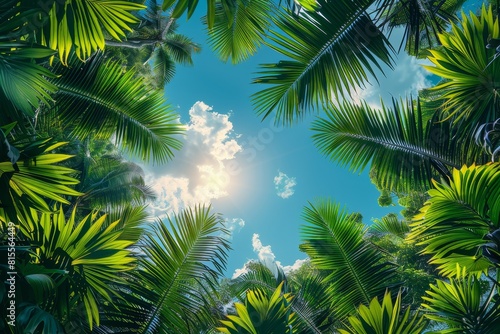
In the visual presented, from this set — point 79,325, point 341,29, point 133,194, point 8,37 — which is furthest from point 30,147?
point 133,194

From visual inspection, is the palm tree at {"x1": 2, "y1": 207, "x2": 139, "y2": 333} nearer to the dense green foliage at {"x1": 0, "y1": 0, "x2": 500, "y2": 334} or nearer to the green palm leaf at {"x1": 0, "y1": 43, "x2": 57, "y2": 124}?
the dense green foliage at {"x1": 0, "y1": 0, "x2": 500, "y2": 334}

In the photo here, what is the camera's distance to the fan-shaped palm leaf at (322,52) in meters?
3.20

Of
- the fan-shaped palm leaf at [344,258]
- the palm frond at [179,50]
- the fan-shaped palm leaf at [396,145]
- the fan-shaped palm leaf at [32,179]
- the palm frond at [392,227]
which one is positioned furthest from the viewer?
the palm frond at [179,50]

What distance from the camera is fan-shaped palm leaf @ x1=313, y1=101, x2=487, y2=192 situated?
3.88 metres

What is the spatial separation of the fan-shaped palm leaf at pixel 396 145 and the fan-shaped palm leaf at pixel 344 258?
2.30 feet

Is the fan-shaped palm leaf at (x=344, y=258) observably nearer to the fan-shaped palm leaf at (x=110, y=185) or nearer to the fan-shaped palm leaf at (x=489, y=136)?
the fan-shaped palm leaf at (x=489, y=136)

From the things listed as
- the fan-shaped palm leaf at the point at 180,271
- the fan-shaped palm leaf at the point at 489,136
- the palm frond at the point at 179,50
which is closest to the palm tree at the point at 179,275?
the fan-shaped palm leaf at the point at 180,271

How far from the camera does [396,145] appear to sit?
4137 mm

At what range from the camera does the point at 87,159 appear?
10.7 metres

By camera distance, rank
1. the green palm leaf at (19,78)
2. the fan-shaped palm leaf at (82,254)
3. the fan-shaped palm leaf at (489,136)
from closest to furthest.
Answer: the green palm leaf at (19,78) → the fan-shaped palm leaf at (82,254) → the fan-shaped palm leaf at (489,136)

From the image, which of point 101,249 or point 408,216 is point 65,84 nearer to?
point 101,249

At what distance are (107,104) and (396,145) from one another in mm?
2918

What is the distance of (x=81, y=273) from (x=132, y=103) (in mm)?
2549

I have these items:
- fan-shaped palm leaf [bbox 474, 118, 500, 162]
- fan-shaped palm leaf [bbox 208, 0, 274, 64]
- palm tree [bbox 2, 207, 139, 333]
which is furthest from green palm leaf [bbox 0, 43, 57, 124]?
fan-shaped palm leaf [bbox 474, 118, 500, 162]
